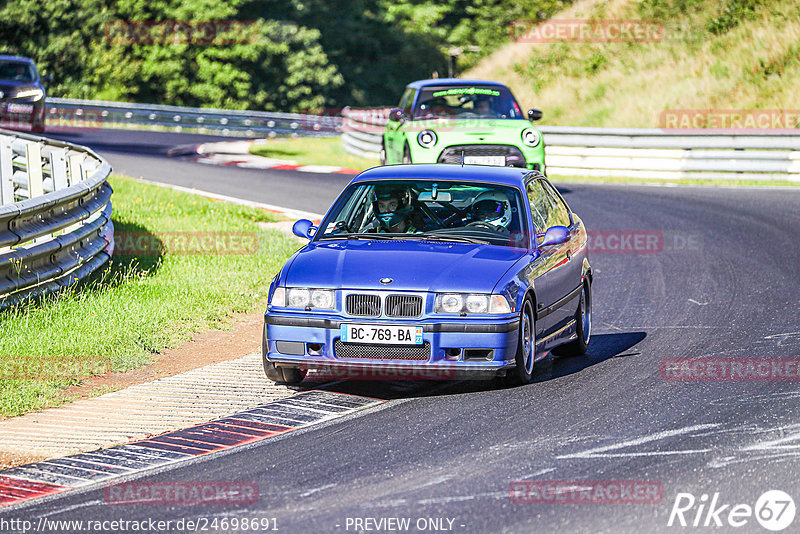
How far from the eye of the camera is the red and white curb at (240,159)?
25.3 m

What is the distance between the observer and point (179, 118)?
41750 millimetres

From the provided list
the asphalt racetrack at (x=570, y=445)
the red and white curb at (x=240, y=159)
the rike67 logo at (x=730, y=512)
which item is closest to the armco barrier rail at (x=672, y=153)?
the red and white curb at (x=240, y=159)

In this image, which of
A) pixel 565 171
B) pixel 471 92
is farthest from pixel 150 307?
pixel 565 171

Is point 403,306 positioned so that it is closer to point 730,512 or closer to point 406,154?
point 730,512

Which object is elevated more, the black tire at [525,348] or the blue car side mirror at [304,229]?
the blue car side mirror at [304,229]

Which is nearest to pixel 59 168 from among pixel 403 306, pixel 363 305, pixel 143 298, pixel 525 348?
pixel 143 298

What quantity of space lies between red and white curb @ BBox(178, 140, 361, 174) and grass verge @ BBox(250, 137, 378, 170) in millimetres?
418

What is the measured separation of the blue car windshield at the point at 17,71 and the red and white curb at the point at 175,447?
21.7m

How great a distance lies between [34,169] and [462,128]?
629 cm

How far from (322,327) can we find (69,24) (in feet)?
165

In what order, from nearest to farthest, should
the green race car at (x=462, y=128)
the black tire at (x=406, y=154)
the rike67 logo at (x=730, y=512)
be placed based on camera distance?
the rike67 logo at (x=730, y=512), the green race car at (x=462, y=128), the black tire at (x=406, y=154)

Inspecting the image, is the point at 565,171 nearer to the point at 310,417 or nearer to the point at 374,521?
the point at 310,417

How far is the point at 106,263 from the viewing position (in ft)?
42.5

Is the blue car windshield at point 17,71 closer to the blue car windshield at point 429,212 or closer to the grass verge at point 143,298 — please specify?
the grass verge at point 143,298
